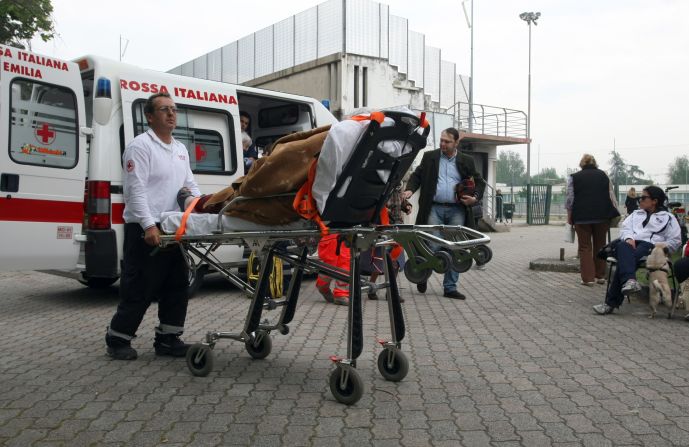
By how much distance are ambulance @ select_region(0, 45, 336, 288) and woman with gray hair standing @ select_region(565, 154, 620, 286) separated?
5.50 meters

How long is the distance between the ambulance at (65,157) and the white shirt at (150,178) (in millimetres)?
2333

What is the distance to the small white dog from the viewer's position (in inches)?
268

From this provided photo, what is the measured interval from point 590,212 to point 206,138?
5.17 metres

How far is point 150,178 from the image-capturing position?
194 inches

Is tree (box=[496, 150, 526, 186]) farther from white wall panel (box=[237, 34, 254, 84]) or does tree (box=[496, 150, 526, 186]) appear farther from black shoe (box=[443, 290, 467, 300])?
black shoe (box=[443, 290, 467, 300])

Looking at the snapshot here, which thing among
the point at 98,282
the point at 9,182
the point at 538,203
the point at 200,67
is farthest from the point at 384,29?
the point at 9,182

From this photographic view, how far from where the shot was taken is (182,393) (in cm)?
419

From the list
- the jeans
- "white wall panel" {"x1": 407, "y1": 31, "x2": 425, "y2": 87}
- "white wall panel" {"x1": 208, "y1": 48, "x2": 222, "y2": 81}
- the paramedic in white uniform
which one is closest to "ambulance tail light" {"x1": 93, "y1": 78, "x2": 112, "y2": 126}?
the paramedic in white uniform

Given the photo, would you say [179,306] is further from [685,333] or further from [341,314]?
[685,333]

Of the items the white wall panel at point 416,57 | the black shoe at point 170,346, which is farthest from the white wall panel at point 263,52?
the black shoe at point 170,346

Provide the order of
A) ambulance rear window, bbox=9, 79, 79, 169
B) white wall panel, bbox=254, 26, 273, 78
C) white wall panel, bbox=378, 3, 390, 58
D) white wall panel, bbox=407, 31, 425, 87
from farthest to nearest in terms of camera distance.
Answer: white wall panel, bbox=407, 31, 425, 87
white wall panel, bbox=254, 26, 273, 78
white wall panel, bbox=378, 3, 390, 58
ambulance rear window, bbox=9, 79, 79, 169

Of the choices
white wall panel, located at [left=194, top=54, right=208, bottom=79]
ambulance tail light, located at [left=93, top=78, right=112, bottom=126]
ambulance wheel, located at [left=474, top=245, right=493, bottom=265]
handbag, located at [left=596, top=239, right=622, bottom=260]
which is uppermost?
white wall panel, located at [left=194, top=54, right=208, bottom=79]

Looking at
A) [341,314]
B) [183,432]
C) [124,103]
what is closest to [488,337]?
[341,314]

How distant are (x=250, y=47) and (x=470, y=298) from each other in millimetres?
21788
